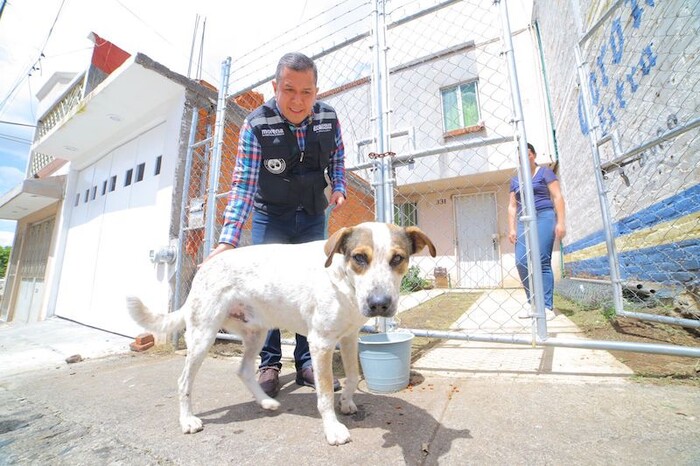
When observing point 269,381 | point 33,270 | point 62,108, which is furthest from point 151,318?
point 33,270

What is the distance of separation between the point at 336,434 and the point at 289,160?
189 cm

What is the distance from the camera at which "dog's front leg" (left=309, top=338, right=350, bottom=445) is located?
1.56 meters

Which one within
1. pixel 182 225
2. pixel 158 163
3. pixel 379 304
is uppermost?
pixel 158 163

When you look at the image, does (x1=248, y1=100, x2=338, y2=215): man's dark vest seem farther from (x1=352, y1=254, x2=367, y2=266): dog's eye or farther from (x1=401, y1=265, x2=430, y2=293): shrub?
(x1=401, y1=265, x2=430, y2=293): shrub

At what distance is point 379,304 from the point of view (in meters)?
1.45

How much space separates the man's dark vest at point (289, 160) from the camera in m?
2.45

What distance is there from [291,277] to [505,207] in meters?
9.17

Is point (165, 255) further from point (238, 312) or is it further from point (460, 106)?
point (460, 106)

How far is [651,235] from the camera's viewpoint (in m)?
3.33

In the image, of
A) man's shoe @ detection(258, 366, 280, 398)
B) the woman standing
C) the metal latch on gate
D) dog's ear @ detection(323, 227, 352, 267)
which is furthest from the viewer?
the metal latch on gate

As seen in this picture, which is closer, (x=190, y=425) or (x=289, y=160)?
(x=190, y=425)

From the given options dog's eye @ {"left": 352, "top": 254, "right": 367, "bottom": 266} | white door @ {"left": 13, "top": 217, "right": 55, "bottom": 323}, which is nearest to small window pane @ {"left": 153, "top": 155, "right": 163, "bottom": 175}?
dog's eye @ {"left": 352, "top": 254, "right": 367, "bottom": 266}

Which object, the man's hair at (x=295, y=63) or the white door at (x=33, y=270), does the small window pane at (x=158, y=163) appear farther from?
→ the white door at (x=33, y=270)

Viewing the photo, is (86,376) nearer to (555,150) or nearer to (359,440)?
(359,440)
